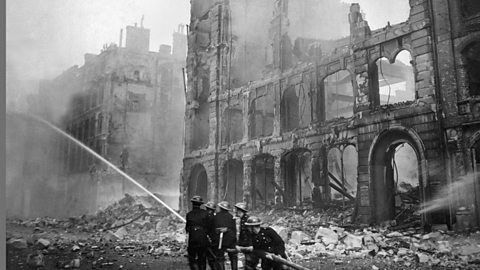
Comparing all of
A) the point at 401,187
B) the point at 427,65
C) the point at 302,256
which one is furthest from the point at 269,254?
the point at 401,187

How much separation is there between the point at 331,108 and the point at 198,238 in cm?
877

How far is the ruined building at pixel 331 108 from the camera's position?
8.09 metres

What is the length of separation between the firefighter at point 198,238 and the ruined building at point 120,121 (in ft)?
18.7

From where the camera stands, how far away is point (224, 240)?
7676 millimetres

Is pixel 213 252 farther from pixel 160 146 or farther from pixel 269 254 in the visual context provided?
pixel 160 146

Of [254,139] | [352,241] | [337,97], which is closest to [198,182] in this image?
[254,139]

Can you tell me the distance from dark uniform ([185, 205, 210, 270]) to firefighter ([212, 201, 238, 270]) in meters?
0.17

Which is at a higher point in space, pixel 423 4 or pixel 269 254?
pixel 423 4

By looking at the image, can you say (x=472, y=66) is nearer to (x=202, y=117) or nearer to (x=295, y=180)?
(x=295, y=180)

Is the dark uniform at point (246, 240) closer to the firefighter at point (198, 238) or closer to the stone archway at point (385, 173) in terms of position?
the firefighter at point (198, 238)

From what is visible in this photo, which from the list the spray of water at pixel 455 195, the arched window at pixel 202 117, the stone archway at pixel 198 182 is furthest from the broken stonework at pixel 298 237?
the arched window at pixel 202 117

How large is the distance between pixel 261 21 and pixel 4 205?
9627mm

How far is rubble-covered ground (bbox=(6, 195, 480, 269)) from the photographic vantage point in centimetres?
713

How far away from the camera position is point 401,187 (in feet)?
37.0
